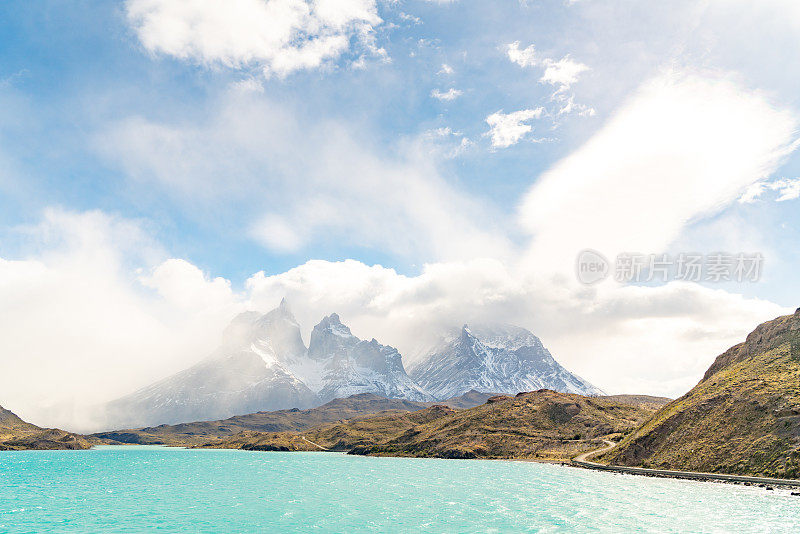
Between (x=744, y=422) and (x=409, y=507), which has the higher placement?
(x=744, y=422)

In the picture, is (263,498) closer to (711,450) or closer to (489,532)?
(489,532)

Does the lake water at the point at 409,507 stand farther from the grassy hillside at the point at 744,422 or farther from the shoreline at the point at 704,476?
the grassy hillside at the point at 744,422

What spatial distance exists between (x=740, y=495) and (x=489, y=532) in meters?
51.8

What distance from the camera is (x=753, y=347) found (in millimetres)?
151125

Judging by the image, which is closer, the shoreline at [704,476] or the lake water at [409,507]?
the lake water at [409,507]

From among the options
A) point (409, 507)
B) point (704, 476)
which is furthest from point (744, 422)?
point (409, 507)

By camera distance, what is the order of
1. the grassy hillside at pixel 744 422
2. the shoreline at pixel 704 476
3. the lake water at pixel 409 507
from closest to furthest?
1. the lake water at pixel 409 507
2. the shoreline at pixel 704 476
3. the grassy hillside at pixel 744 422

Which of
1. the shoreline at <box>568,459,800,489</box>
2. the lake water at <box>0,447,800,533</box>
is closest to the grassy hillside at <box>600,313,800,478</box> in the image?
the shoreline at <box>568,459,800,489</box>

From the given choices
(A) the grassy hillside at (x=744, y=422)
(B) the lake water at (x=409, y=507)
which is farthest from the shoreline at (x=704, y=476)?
(B) the lake water at (x=409, y=507)

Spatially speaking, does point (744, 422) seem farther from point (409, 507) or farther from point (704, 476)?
point (409, 507)

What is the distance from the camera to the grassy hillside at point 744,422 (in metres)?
101

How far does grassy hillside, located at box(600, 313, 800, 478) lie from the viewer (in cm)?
10100

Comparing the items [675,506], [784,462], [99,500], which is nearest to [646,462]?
[784,462]

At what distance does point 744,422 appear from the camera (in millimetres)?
110312
